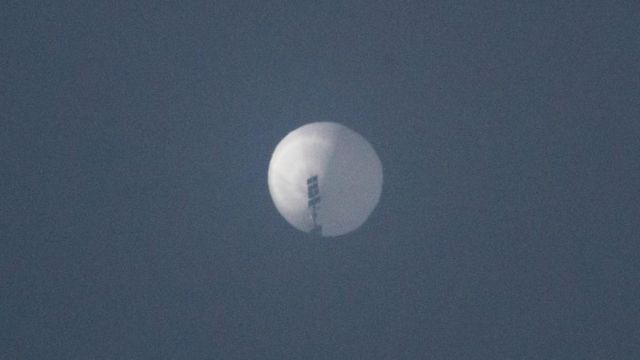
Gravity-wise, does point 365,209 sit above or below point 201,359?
above

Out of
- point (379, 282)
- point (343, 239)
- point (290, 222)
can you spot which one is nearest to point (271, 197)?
point (290, 222)

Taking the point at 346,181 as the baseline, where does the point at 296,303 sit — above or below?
below

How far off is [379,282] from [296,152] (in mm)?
2024

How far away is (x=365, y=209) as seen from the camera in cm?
977

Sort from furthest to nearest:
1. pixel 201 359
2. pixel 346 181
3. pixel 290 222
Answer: pixel 346 181, pixel 290 222, pixel 201 359

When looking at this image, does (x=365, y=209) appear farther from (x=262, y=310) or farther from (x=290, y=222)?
(x=262, y=310)

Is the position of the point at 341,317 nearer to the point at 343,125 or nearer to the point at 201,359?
the point at 201,359

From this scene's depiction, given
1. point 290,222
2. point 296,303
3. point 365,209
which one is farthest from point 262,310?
point 365,209

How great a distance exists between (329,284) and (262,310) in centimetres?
87

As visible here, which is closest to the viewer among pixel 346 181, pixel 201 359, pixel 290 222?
pixel 201 359

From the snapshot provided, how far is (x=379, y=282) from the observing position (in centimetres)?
945

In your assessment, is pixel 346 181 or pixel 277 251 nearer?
pixel 277 251

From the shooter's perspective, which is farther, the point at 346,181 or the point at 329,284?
the point at 346,181

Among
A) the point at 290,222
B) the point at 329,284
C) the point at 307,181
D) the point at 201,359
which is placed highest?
the point at 307,181
